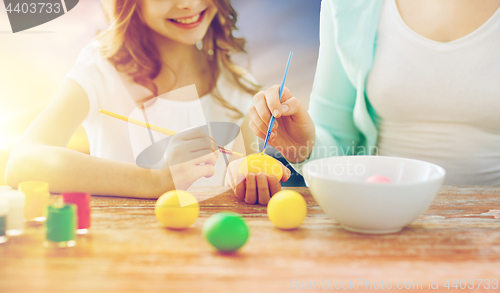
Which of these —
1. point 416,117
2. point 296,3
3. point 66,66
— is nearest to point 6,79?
point 66,66

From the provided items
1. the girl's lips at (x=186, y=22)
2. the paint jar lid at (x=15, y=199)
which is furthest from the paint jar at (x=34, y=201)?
the girl's lips at (x=186, y=22)

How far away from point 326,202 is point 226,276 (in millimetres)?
191

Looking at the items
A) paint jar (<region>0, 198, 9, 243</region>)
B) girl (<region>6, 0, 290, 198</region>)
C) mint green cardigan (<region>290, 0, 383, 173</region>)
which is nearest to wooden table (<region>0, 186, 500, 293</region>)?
paint jar (<region>0, 198, 9, 243</region>)

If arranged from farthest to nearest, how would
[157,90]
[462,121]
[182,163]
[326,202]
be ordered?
[157,90] < [462,121] < [182,163] < [326,202]

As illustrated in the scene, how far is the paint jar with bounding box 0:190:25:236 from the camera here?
0.48 metres

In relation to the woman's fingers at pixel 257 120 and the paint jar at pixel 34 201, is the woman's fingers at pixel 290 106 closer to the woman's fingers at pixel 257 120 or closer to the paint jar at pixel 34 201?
the woman's fingers at pixel 257 120

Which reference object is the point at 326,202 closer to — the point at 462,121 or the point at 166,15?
the point at 462,121

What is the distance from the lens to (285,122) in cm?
89

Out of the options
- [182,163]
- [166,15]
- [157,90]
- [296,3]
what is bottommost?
[182,163]

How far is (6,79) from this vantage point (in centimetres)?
166

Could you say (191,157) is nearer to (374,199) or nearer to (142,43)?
(374,199)

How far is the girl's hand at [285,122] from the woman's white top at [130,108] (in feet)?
1.97

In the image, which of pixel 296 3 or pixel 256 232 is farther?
pixel 296 3

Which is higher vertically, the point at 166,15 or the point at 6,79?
the point at 166,15
